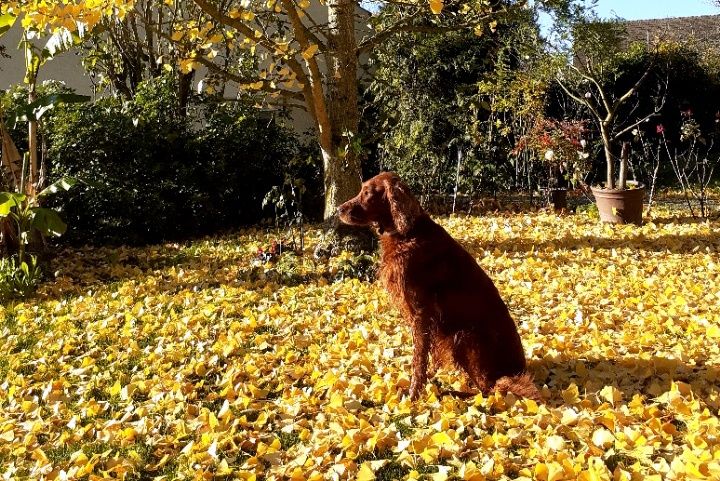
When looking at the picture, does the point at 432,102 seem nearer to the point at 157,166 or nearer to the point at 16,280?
the point at 157,166

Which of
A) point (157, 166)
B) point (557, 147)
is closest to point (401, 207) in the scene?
point (157, 166)

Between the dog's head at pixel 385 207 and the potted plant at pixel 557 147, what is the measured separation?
641 centimetres

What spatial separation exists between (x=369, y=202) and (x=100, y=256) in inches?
217

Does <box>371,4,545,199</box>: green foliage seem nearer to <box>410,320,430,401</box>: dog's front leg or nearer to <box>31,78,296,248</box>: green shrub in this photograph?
<box>31,78,296,248</box>: green shrub

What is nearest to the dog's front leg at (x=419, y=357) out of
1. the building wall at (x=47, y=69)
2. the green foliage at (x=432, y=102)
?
the green foliage at (x=432, y=102)

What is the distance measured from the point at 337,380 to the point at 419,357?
0.59 m

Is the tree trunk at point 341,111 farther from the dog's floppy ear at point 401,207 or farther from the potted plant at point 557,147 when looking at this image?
the potted plant at point 557,147

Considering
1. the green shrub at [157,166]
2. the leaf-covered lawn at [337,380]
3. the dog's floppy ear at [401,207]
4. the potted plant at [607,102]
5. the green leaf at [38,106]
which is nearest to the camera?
the leaf-covered lawn at [337,380]

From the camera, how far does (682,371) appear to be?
3.47 m

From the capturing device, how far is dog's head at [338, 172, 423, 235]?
118 inches

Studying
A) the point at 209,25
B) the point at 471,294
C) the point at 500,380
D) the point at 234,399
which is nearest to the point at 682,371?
the point at 500,380

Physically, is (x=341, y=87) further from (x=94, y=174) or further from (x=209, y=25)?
(x=94, y=174)

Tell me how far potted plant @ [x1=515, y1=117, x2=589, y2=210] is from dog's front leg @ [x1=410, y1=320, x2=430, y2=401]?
642cm

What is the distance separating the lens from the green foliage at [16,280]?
5.68m
